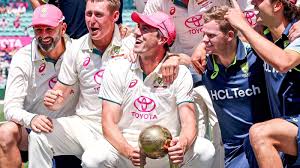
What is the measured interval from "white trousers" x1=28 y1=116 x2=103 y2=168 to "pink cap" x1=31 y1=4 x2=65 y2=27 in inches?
34.7

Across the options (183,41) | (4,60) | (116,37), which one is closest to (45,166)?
(116,37)

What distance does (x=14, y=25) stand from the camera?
2291cm

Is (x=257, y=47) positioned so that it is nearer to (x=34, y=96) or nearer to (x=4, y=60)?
(x=34, y=96)

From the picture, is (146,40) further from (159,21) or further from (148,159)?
(148,159)

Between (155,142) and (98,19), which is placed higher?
(98,19)

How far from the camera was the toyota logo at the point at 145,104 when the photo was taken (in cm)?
545

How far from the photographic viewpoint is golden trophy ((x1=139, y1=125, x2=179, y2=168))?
480cm

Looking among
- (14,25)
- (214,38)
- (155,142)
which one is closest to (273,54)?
(214,38)

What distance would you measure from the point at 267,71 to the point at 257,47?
2.27ft

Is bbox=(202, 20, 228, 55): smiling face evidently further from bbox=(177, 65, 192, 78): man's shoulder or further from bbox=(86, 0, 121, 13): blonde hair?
bbox=(86, 0, 121, 13): blonde hair

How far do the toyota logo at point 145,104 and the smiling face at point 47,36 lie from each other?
1072mm

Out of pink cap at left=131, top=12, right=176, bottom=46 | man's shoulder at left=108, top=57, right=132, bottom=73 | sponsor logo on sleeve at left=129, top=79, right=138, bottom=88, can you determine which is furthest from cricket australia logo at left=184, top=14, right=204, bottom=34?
sponsor logo on sleeve at left=129, top=79, right=138, bottom=88

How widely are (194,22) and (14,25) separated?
17.6m

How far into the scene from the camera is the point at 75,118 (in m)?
5.98
